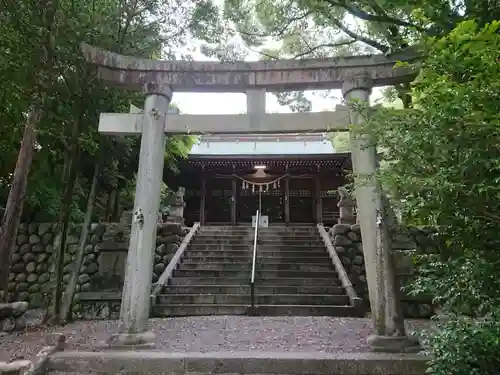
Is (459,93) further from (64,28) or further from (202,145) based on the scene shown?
(202,145)

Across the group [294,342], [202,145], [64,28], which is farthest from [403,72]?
[202,145]

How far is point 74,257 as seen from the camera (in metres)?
9.84

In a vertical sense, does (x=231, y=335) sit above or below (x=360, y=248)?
below

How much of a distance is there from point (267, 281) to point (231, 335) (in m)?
3.05

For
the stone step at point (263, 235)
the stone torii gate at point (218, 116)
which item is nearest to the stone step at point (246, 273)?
the stone step at point (263, 235)

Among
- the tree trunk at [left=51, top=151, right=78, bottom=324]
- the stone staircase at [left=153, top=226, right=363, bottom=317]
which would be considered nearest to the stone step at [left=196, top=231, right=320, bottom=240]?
the stone staircase at [left=153, top=226, right=363, bottom=317]

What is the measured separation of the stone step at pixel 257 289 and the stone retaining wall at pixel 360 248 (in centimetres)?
103

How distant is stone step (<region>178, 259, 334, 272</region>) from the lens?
9.22 m

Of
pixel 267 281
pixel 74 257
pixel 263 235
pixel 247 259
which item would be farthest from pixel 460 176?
pixel 74 257

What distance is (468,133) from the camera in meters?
2.81

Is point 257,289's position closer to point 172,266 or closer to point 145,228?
point 172,266

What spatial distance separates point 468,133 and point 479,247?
104 cm

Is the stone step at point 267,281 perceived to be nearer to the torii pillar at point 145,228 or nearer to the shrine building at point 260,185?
the torii pillar at point 145,228

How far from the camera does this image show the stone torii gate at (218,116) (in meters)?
5.12
